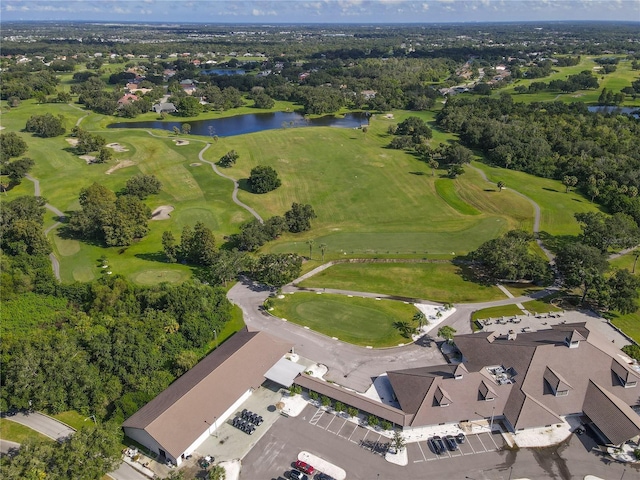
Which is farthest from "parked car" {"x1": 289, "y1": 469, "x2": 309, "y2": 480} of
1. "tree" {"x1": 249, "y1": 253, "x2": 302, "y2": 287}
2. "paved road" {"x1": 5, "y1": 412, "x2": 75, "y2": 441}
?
"tree" {"x1": 249, "y1": 253, "x2": 302, "y2": 287}

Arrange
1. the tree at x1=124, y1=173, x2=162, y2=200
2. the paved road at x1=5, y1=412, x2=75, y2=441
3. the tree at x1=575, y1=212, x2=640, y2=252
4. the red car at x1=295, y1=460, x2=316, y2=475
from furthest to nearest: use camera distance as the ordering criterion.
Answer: the tree at x1=124, y1=173, x2=162, y2=200
the tree at x1=575, y1=212, x2=640, y2=252
the paved road at x1=5, y1=412, x2=75, y2=441
the red car at x1=295, y1=460, x2=316, y2=475

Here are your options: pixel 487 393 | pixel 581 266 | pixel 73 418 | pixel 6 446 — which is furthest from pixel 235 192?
pixel 487 393

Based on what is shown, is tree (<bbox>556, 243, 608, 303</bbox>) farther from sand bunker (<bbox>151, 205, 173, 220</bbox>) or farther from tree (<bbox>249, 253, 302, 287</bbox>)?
sand bunker (<bbox>151, 205, 173, 220</bbox>)

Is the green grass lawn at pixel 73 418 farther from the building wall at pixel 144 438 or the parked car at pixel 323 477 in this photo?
the parked car at pixel 323 477

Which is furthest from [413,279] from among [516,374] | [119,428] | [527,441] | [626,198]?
[626,198]

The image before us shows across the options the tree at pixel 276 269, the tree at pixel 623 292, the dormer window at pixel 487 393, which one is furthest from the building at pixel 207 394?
the tree at pixel 623 292
